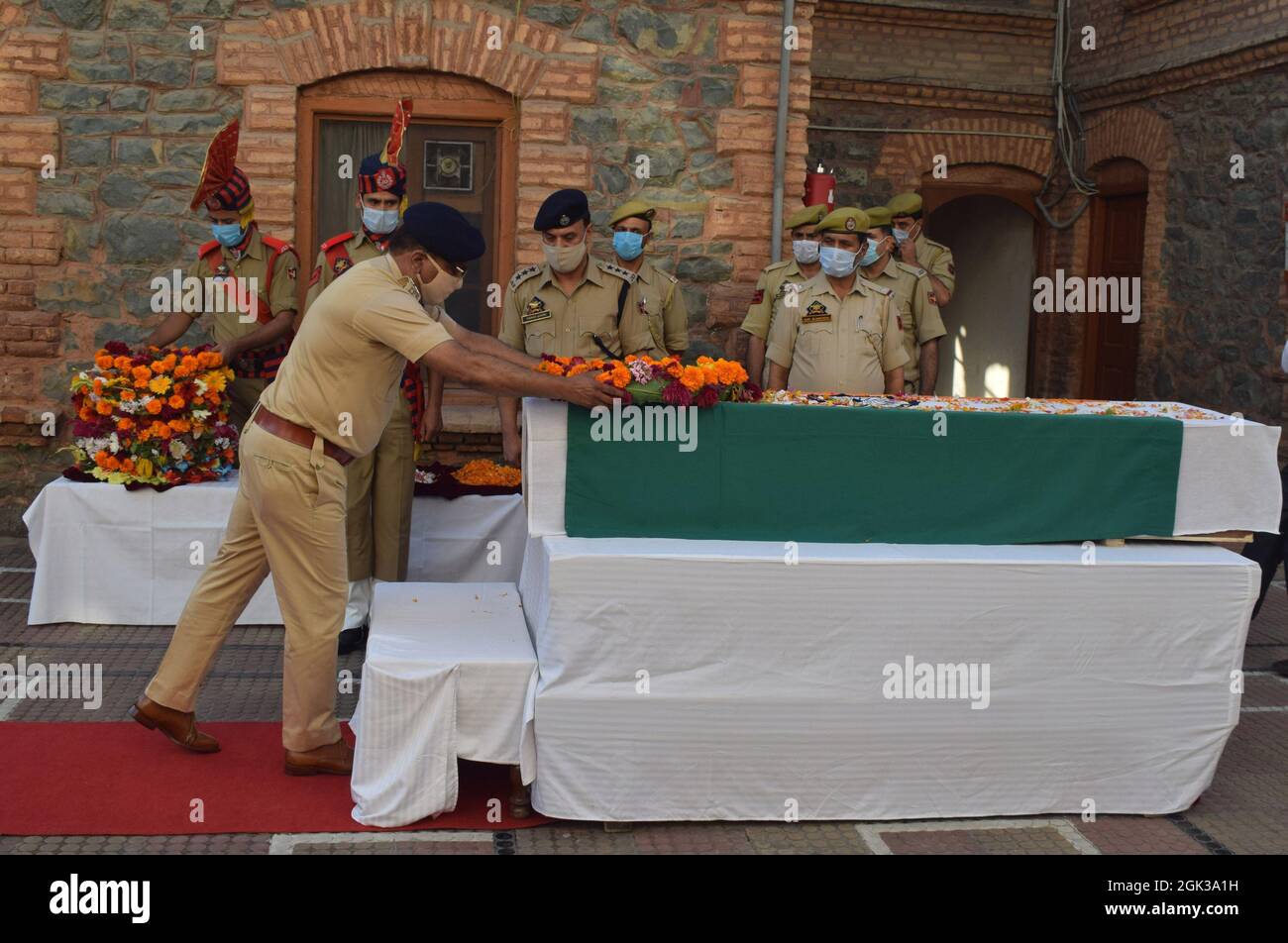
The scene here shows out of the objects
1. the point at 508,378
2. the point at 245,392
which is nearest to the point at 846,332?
the point at 508,378

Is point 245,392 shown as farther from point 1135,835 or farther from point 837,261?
point 1135,835

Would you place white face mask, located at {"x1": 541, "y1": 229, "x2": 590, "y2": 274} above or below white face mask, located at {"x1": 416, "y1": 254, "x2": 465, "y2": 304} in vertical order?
above

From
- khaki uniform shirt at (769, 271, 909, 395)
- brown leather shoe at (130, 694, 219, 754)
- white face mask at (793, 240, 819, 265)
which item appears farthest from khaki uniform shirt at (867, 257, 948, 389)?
brown leather shoe at (130, 694, 219, 754)

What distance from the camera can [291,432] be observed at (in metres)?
5.23

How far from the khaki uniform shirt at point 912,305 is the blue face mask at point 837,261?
1.19 metres

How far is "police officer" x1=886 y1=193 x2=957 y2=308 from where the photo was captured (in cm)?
991

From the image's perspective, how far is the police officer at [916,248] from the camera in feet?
32.5

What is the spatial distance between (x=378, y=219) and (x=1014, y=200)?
9.65 metres

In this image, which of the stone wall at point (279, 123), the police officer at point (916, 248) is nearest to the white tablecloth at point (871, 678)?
the stone wall at point (279, 123)

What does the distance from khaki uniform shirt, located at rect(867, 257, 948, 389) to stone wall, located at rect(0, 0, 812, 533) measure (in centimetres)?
87

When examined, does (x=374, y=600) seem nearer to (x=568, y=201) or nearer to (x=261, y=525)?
(x=261, y=525)

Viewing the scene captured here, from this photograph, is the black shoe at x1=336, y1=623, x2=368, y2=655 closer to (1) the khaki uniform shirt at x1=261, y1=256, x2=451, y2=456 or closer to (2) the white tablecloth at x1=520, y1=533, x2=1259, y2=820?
(1) the khaki uniform shirt at x1=261, y1=256, x2=451, y2=456

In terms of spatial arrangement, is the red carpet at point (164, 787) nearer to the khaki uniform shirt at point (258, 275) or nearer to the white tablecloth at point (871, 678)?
the white tablecloth at point (871, 678)

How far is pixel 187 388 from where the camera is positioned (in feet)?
24.2
